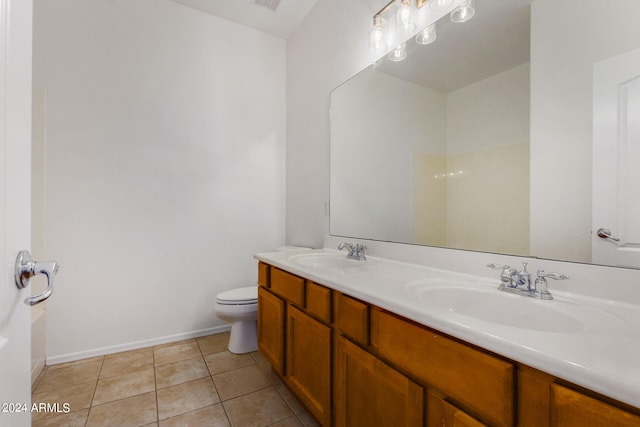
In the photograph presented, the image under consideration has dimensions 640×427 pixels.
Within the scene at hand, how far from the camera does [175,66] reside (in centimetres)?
235

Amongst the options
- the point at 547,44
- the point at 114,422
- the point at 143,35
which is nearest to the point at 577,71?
the point at 547,44

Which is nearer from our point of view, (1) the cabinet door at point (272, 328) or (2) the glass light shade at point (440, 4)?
(2) the glass light shade at point (440, 4)

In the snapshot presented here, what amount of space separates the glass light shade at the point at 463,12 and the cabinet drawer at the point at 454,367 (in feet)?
4.41

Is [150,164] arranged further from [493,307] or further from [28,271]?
[493,307]

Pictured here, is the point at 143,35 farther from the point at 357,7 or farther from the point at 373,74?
the point at 373,74

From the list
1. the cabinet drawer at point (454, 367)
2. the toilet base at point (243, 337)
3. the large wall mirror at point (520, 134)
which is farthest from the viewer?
the toilet base at point (243, 337)

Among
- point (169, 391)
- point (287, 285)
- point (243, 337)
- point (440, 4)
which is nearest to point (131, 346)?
point (169, 391)

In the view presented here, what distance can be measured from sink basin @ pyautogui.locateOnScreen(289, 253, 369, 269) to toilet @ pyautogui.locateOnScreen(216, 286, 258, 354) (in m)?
0.59

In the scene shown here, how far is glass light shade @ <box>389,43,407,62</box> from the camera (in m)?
1.58

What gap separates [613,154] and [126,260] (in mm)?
2790

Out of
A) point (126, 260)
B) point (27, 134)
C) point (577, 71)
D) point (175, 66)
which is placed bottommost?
point (126, 260)

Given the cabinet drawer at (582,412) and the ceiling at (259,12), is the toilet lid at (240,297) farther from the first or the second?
the ceiling at (259,12)

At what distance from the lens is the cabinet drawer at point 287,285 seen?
1402mm

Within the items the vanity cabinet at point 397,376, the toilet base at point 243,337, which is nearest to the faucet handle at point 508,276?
the vanity cabinet at point 397,376
